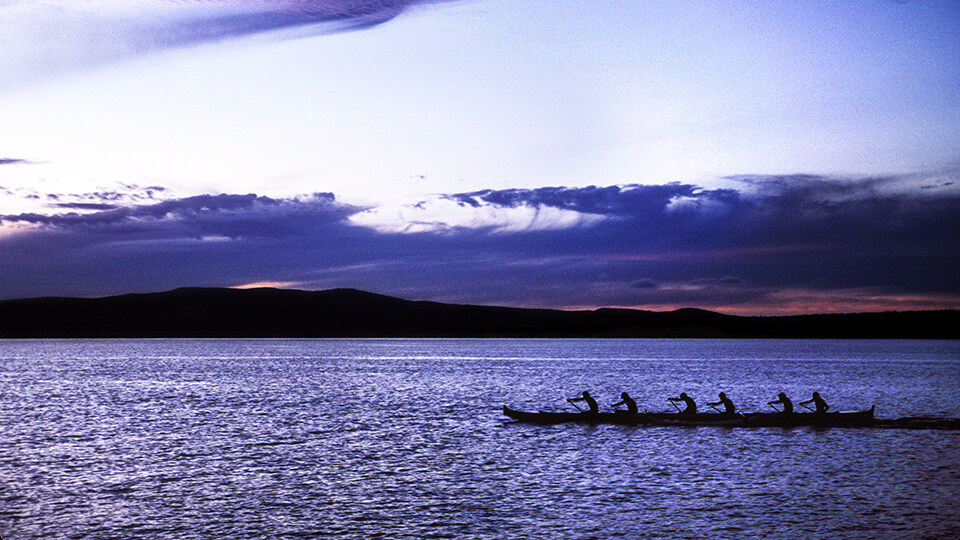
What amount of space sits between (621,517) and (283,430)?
29.0 metres

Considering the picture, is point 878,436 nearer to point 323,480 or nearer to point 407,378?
point 323,480

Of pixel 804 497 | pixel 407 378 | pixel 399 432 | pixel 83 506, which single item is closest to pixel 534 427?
pixel 399 432

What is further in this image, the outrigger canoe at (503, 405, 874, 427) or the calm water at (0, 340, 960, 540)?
the outrigger canoe at (503, 405, 874, 427)

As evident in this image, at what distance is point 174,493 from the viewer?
1199 inches

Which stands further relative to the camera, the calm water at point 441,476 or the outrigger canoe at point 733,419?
the outrigger canoe at point 733,419

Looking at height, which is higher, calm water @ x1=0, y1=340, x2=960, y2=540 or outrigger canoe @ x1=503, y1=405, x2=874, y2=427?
outrigger canoe @ x1=503, y1=405, x2=874, y2=427

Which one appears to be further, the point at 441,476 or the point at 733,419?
the point at 733,419

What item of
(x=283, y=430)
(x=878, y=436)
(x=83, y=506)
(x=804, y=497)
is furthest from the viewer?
(x=283, y=430)

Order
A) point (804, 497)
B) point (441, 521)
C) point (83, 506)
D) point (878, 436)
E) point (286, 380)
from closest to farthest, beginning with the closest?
point (441, 521) < point (83, 506) < point (804, 497) < point (878, 436) < point (286, 380)

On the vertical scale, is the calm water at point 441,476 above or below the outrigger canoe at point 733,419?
below

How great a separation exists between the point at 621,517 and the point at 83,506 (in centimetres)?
1781

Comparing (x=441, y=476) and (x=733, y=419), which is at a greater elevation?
(x=733, y=419)

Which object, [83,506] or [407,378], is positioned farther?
[407,378]

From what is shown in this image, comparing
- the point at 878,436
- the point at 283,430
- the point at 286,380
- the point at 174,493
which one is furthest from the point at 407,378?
the point at 174,493
